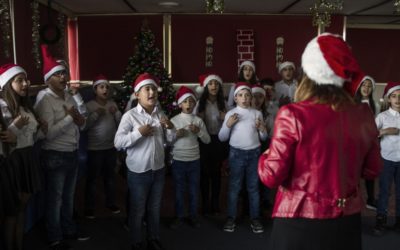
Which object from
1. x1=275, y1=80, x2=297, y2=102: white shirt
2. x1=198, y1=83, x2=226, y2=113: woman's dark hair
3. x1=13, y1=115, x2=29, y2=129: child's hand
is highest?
x1=275, y1=80, x2=297, y2=102: white shirt

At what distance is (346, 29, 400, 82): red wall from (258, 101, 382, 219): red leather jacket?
782 cm

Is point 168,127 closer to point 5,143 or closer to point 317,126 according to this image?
point 5,143

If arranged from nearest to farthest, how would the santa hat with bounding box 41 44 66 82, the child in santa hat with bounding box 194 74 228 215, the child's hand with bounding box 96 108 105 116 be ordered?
the santa hat with bounding box 41 44 66 82, the child's hand with bounding box 96 108 105 116, the child in santa hat with bounding box 194 74 228 215

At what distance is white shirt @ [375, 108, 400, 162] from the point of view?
3.56 meters

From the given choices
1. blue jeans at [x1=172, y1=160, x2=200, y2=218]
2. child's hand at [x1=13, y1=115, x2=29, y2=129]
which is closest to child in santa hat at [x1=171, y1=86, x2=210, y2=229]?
blue jeans at [x1=172, y1=160, x2=200, y2=218]

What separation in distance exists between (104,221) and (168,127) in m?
1.48

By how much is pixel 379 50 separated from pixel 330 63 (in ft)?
26.6

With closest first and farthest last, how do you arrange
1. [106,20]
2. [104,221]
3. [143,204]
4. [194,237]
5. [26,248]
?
[143,204], [26,248], [194,237], [104,221], [106,20]

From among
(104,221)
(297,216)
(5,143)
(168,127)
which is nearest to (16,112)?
(5,143)

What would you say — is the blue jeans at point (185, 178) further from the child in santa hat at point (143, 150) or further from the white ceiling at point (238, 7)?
the white ceiling at point (238, 7)

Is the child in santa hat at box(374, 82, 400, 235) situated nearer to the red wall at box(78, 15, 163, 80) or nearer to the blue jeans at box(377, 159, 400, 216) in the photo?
the blue jeans at box(377, 159, 400, 216)

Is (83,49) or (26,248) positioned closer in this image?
(26,248)

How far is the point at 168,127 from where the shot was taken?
3.09m

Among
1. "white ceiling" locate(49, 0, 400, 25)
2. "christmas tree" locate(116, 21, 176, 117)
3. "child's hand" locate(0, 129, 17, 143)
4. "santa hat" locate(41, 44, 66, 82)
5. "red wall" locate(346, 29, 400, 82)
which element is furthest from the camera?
"red wall" locate(346, 29, 400, 82)
